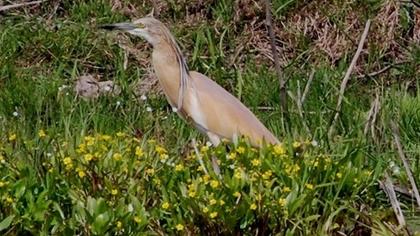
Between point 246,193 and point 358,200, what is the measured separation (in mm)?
499

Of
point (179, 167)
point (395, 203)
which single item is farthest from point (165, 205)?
point (395, 203)

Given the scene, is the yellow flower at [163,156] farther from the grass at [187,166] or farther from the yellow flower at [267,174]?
the yellow flower at [267,174]

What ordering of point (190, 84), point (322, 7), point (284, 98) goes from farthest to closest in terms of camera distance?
point (322, 7), point (284, 98), point (190, 84)

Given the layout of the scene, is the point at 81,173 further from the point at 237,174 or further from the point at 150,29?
the point at 150,29

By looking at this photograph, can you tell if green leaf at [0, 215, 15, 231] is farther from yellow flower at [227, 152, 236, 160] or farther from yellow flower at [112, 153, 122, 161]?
yellow flower at [227, 152, 236, 160]

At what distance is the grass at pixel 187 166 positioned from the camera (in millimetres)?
3926

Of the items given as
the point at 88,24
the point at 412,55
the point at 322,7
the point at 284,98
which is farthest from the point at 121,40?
the point at 284,98

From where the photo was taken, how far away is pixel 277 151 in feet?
14.1

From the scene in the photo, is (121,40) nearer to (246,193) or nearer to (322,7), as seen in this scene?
(322,7)

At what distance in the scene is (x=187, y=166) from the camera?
432 centimetres

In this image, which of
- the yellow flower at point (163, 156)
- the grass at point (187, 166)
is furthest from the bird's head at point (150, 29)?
the yellow flower at point (163, 156)

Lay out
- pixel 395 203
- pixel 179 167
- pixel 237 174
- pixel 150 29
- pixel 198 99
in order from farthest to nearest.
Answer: pixel 150 29 < pixel 198 99 < pixel 179 167 < pixel 237 174 < pixel 395 203

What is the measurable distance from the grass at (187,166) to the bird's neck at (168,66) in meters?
0.25

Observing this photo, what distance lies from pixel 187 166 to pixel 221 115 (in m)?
0.75
